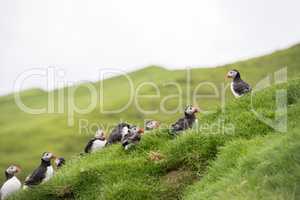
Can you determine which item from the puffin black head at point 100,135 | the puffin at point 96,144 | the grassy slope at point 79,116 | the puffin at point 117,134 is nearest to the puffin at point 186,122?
the puffin at point 117,134

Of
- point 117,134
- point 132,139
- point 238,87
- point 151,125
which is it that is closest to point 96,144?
point 117,134

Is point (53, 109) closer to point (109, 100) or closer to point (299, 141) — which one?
point (109, 100)

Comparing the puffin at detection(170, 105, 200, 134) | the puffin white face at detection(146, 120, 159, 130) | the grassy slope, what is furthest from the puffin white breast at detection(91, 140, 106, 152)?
the grassy slope

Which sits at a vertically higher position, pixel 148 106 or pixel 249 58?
pixel 249 58

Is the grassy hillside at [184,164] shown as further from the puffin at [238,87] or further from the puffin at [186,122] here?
the puffin at [238,87]

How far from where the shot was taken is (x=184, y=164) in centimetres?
1661

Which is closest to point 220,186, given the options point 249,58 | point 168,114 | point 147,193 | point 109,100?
point 147,193

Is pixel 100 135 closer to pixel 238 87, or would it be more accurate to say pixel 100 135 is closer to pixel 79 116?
pixel 238 87

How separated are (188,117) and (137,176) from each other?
4.04 m

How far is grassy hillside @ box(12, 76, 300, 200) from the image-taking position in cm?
1336

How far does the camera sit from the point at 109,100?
17900 cm

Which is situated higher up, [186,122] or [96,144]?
[186,122]

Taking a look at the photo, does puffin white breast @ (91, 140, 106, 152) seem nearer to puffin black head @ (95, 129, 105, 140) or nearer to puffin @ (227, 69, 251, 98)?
puffin black head @ (95, 129, 105, 140)

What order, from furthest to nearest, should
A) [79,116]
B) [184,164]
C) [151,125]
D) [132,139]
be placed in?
[79,116] → [151,125] → [132,139] → [184,164]
